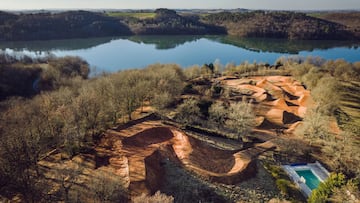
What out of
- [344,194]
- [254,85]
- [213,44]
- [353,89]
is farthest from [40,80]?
[213,44]

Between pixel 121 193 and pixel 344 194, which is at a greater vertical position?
pixel 121 193

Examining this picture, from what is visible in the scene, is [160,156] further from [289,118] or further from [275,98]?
[275,98]

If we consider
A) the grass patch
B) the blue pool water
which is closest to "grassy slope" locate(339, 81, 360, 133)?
the blue pool water

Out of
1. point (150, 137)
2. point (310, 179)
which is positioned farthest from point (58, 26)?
point (310, 179)

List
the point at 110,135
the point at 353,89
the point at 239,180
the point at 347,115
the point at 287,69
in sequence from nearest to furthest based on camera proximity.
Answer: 1. the point at 239,180
2. the point at 110,135
3. the point at 347,115
4. the point at 353,89
5. the point at 287,69

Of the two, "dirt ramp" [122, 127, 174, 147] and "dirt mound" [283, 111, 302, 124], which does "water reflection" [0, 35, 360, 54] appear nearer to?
"dirt mound" [283, 111, 302, 124]

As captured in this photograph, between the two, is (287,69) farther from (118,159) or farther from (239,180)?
(118,159)
